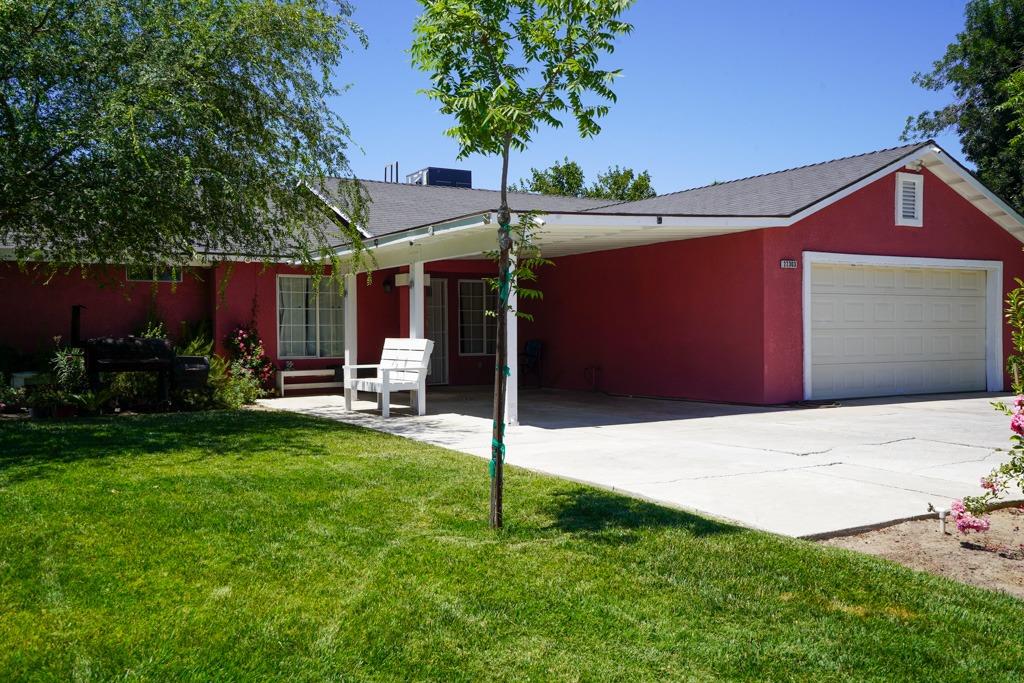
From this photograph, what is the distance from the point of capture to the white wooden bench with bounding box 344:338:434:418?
11.7 metres

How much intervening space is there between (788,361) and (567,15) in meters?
8.88

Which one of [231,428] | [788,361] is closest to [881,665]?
[231,428]

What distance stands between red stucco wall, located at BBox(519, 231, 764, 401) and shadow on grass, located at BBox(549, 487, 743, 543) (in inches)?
291

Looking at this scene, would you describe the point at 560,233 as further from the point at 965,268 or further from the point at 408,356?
the point at 965,268

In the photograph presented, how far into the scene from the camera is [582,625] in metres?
3.72

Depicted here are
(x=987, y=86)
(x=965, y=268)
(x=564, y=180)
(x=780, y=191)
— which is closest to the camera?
(x=780, y=191)

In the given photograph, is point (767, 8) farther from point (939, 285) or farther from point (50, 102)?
point (50, 102)

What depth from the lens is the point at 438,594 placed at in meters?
4.09

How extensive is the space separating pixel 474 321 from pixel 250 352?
4.77 meters

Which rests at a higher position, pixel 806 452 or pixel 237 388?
pixel 237 388

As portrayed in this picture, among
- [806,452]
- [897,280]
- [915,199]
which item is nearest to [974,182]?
[915,199]

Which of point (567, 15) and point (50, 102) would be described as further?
point (50, 102)

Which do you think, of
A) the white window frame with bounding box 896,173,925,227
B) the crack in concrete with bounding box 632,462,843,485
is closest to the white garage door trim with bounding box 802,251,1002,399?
the white window frame with bounding box 896,173,925,227

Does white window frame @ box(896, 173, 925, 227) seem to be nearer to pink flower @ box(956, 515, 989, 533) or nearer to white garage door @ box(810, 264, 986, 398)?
white garage door @ box(810, 264, 986, 398)
